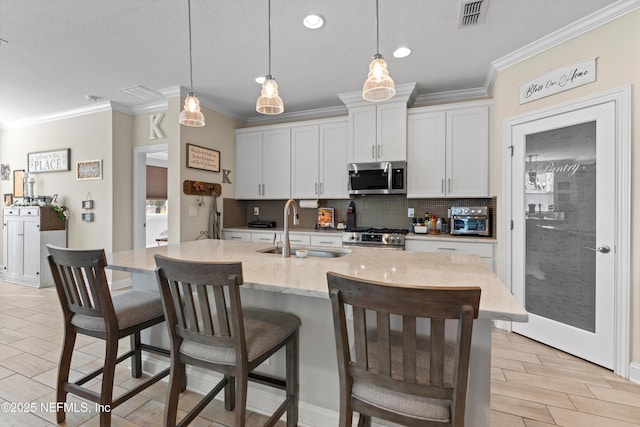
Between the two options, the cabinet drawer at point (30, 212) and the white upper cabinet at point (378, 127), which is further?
the cabinet drawer at point (30, 212)

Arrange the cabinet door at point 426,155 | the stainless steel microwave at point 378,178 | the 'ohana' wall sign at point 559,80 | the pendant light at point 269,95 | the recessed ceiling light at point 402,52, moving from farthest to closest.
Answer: the stainless steel microwave at point 378,178 → the cabinet door at point 426,155 → the recessed ceiling light at point 402,52 → the 'ohana' wall sign at point 559,80 → the pendant light at point 269,95

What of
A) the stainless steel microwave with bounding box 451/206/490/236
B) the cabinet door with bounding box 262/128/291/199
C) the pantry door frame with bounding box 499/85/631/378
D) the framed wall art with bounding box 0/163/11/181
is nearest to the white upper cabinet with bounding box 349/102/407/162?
the stainless steel microwave with bounding box 451/206/490/236

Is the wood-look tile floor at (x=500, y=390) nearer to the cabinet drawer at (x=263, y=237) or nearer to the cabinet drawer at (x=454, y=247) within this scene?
the cabinet drawer at (x=454, y=247)

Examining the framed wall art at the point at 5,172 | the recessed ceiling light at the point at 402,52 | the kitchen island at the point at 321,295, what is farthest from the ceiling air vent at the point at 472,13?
the framed wall art at the point at 5,172

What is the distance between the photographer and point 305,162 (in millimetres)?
4449

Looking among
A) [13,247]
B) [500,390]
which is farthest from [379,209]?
[13,247]

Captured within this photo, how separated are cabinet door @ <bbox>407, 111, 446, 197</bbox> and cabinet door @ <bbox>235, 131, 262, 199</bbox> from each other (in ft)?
7.43

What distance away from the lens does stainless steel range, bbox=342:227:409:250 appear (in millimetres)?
3576

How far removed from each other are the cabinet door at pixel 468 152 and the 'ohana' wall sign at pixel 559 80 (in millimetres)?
601

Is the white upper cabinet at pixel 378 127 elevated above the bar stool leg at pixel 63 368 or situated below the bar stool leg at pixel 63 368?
above

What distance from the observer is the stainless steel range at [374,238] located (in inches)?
141

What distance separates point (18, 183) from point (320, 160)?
542cm

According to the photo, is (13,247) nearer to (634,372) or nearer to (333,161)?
(333,161)

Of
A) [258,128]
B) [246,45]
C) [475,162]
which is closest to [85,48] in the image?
[246,45]
